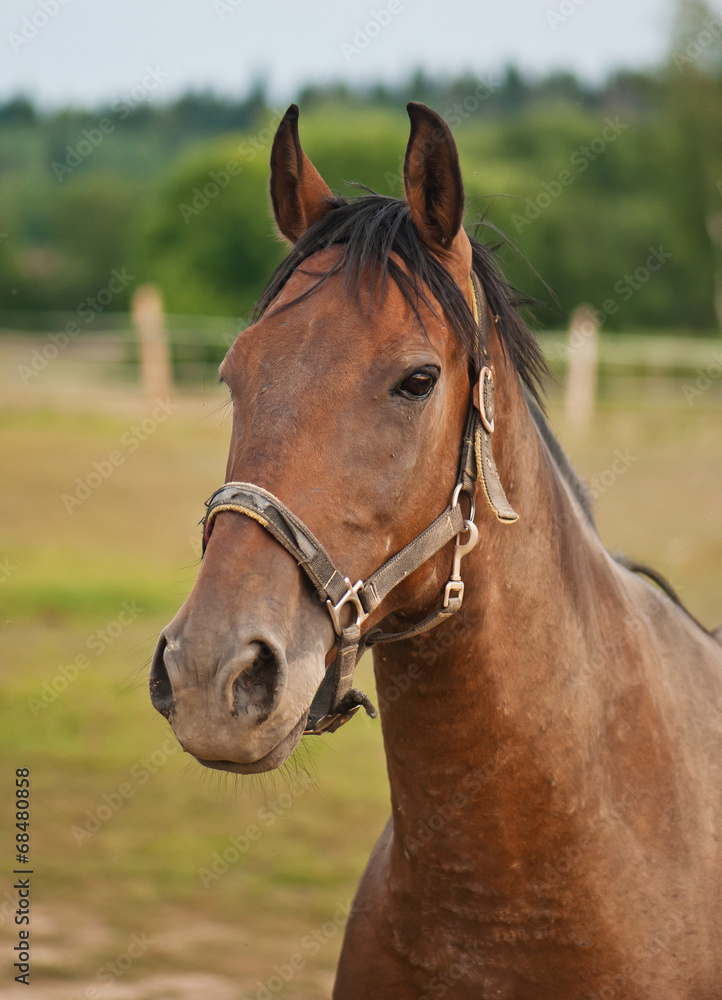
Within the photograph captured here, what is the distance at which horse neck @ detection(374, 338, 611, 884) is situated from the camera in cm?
213

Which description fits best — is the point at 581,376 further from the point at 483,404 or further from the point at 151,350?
the point at 483,404

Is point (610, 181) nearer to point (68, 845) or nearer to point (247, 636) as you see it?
point (68, 845)

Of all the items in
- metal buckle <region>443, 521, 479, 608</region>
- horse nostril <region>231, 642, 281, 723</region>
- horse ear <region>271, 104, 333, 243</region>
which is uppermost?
horse ear <region>271, 104, 333, 243</region>

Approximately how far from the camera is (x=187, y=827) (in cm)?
559

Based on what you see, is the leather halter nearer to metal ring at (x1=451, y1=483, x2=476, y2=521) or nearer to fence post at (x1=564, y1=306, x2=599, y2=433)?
metal ring at (x1=451, y1=483, x2=476, y2=521)

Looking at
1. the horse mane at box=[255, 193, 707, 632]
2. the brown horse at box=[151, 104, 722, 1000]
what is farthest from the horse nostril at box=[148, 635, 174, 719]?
the horse mane at box=[255, 193, 707, 632]

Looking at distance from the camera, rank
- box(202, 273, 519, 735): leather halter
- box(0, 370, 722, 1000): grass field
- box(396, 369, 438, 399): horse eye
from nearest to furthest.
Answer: box(202, 273, 519, 735): leather halter → box(396, 369, 438, 399): horse eye → box(0, 370, 722, 1000): grass field

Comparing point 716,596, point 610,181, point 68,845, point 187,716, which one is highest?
point 610,181

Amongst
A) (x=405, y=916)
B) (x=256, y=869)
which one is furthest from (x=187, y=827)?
(x=405, y=916)

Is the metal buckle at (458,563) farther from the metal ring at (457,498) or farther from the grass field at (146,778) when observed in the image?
the grass field at (146,778)

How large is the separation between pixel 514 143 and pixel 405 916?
1643 inches

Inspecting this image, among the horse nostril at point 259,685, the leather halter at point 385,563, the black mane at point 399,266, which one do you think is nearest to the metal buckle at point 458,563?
the leather halter at point 385,563

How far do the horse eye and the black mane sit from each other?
5.2 inches

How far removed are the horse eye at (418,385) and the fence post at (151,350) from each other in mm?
16374
